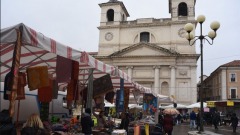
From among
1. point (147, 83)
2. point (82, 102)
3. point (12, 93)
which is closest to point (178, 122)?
point (147, 83)

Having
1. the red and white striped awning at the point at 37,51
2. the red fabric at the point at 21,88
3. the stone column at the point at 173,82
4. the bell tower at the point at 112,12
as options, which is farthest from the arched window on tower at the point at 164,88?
the red fabric at the point at 21,88

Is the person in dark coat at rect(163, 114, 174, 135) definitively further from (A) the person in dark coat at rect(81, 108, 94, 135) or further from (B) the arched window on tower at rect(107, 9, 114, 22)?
(B) the arched window on tower at rect(107, 9, 114, 22)

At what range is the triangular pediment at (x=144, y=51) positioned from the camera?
4656 cm

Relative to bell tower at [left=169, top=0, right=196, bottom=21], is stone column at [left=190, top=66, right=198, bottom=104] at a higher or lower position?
lower

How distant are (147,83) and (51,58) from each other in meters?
40.5

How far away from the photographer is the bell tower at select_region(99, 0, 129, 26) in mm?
49844

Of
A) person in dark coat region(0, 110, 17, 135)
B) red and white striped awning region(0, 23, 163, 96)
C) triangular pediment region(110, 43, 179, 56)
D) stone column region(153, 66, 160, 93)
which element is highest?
triangular pediment region(110, 43, 179, 56)

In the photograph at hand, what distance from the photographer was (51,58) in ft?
26.1

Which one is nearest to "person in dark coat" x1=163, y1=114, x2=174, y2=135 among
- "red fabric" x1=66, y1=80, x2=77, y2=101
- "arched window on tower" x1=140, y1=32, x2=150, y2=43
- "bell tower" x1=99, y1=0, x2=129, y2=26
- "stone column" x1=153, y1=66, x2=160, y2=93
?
"red fabric" x1=66, y1=80, x2=77, y2=101

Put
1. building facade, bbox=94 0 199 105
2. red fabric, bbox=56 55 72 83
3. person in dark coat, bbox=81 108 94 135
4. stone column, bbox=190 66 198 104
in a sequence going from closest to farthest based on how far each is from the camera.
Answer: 1. red fabric, bbox=56 55 72 83
2. person in dark coat, bbox=81 108 94 135
3. stone column, bbox=190 66 198 104
4. building facade, bbox=94 0 199 105

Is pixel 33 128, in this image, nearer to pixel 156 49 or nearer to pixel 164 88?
pixel 156 49

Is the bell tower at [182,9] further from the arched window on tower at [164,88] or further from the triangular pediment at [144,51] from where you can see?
the arched window on tower at [164,88]

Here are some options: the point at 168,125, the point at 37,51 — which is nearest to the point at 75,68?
the point at 37,51

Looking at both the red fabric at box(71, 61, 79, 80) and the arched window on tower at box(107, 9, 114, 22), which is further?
the arched window on tower at box(107, 9, 114, 22)
